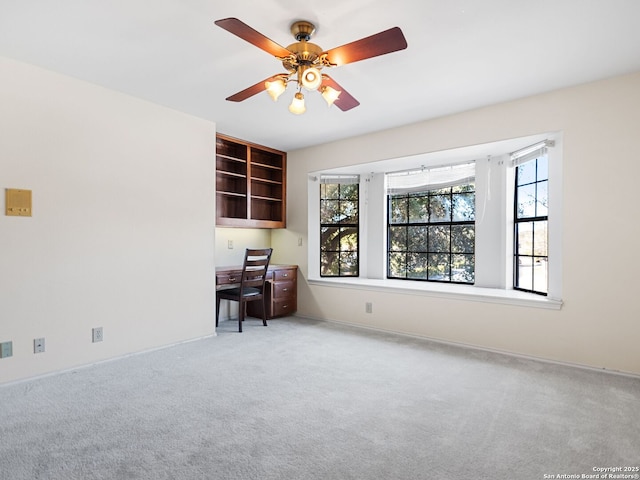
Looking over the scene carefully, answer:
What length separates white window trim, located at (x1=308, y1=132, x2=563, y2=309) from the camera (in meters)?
3.36

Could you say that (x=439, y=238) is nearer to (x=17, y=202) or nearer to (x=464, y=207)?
(x=464, y=207)

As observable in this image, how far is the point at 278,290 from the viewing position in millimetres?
4945

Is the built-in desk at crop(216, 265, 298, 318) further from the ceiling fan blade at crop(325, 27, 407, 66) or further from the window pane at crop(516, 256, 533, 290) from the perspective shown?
the ceiling fan blade at crop(325, 27, 407, 66)

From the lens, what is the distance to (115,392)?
103 inches

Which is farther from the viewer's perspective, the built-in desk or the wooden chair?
the built-in desk

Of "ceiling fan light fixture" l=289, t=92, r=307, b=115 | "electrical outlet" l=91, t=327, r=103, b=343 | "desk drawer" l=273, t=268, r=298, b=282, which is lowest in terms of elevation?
"electrical outlet" l=91, t=327, r=103, b=343

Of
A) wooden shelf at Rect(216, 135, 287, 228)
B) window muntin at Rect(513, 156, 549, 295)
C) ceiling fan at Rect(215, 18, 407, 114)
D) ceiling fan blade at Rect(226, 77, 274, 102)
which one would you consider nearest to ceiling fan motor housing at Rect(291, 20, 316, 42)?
ceiling fan at Rect(215, 18, 407, 114)

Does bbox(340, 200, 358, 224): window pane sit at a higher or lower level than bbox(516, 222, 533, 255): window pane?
higher

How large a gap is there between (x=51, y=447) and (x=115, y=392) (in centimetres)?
70

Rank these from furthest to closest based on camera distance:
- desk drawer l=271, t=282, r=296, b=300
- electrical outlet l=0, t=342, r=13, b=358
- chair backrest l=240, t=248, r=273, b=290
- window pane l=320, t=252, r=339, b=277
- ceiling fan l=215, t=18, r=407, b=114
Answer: window pane l=320, t=252, r=339, b=277, desk drawer l=271, t=282, r=296, b=300, chair backrest l=240, t=248, r=273, b=290, electrical outlet l=0, t=342, r=13, b=358, ceiling fan l=215, t=18, r=407, b=114

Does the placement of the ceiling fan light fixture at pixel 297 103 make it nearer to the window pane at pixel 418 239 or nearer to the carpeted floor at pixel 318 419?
the carpeted floor at pixel 318 419

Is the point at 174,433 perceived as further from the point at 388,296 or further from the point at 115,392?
the point at 388,296

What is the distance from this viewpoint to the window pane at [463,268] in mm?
4438

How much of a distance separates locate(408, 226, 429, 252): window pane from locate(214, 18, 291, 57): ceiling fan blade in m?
3.24
